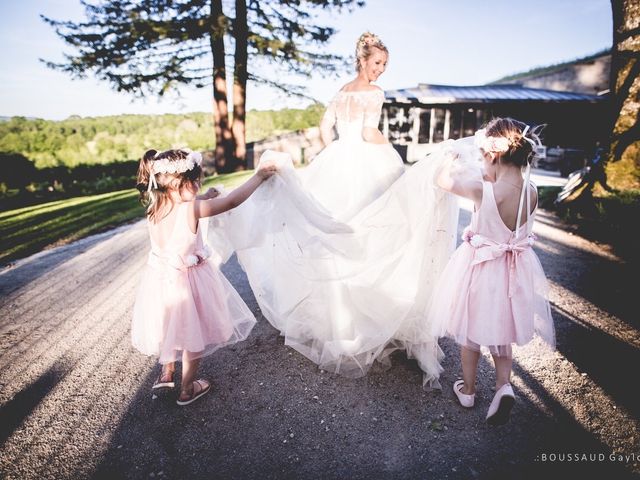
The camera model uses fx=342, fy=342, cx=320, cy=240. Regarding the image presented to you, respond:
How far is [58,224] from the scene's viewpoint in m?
7.98

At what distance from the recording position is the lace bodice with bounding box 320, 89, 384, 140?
9.50 ft

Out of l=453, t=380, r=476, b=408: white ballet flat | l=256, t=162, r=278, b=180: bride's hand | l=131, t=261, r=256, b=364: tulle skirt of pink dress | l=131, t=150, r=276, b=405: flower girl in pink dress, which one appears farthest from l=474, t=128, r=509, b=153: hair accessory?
l=131, t=261, r=256, b=364: tulle skirt of pink dress

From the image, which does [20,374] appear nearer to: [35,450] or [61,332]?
[61,332]

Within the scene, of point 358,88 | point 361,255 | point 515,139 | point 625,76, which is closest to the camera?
point 515,139

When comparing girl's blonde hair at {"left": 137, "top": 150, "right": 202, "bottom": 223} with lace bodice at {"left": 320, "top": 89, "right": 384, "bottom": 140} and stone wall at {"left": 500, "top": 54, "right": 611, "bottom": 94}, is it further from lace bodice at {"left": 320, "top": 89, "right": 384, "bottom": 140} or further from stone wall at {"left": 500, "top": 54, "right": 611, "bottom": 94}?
stone wall at {"left": 500, "top": 54, "right": 611, "bottom": 94}

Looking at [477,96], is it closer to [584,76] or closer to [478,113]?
[478,113]

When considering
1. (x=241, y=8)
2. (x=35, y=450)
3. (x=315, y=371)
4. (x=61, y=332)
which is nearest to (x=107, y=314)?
(x=61, y=332)

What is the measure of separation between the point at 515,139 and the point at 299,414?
234 centimetres

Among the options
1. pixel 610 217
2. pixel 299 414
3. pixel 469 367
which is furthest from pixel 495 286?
pixel 610 217

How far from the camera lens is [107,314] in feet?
13.0

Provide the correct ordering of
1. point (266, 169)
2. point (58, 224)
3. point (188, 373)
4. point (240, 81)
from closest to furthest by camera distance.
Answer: point (188, 373) → point (266, 169) → point (58, 224) → point (240, 81)

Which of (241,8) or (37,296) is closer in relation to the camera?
(37,296)

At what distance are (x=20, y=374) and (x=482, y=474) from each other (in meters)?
3.67

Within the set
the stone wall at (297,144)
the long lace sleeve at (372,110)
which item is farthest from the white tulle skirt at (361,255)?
the stone wall at (297,144)
